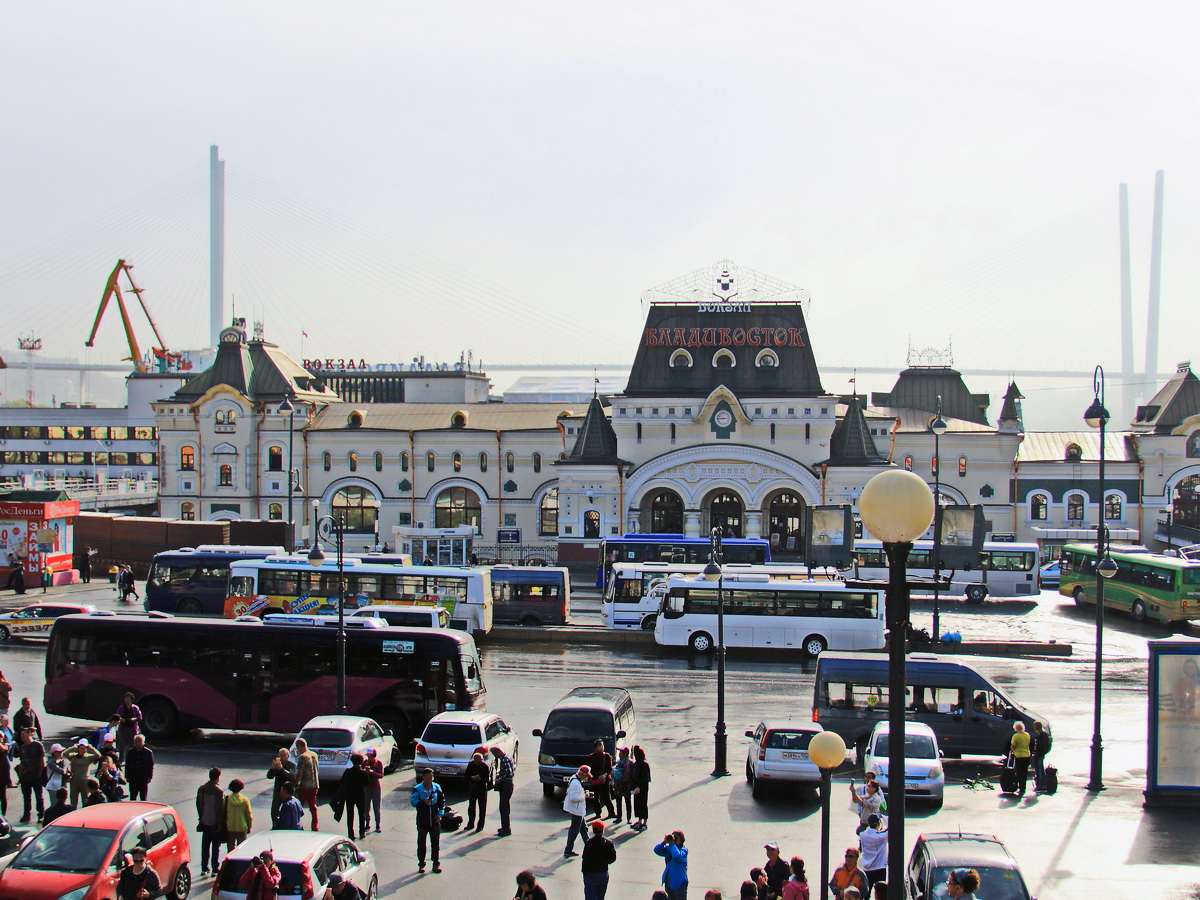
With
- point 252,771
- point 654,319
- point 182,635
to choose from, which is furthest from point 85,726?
point 654,319

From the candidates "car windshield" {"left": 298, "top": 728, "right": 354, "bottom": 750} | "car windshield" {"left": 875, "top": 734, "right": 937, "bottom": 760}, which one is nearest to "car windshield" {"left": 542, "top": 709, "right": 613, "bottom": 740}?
"car windshield" {"left": 298, "top": 728, "right": 354, "bottom": 750}

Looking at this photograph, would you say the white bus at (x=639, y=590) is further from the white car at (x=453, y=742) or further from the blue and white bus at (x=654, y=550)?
the white car at (x=453, y=742)

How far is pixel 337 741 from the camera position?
21812 mm

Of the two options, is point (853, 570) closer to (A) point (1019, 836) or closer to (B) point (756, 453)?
(B) point (756, 453)

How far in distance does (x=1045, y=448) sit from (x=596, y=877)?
2415 inches

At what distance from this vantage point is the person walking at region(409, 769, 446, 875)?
57.6 feet

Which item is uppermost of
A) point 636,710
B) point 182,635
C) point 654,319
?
point 654,319

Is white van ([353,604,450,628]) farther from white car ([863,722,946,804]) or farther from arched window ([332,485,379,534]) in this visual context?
arched window ([332,485,379,534])

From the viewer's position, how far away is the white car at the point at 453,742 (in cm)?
2197

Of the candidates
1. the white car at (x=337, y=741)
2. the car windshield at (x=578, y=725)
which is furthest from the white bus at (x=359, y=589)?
the car windshield at (x=578, y=725)

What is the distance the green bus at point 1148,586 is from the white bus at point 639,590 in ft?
40.9

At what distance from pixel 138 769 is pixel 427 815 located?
5903 mm

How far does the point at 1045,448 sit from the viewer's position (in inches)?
2768

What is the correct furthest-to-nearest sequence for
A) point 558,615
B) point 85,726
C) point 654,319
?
point 654,319 < point 558,615 < point 85,726
